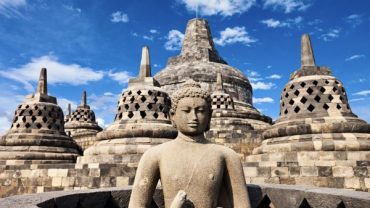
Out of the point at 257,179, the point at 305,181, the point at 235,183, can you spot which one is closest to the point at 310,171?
the point at 305,181

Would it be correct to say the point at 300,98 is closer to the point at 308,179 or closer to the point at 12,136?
the point at 308,179

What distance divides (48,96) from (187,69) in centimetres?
1272

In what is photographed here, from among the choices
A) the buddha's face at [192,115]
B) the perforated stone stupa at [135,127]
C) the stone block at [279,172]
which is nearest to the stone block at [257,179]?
the stone block at [279,172]

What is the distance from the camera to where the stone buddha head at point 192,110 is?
2.85 metres

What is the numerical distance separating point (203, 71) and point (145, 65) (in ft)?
40.0

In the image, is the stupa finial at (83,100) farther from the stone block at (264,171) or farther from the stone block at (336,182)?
the stone block at (336,182)

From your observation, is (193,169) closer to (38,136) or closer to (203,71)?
(38,136)

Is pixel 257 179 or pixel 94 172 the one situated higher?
pixel 94 172

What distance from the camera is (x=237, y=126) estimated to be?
14914mm

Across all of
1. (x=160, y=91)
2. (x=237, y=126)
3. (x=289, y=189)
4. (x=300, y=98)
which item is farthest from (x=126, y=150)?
(x=237, y=126)

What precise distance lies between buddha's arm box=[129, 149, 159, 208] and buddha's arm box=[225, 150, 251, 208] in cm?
67

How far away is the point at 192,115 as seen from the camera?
A: 9.36 feet

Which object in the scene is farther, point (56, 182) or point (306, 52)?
point (306, 52)

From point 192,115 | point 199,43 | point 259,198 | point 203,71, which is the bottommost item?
point 259,198
